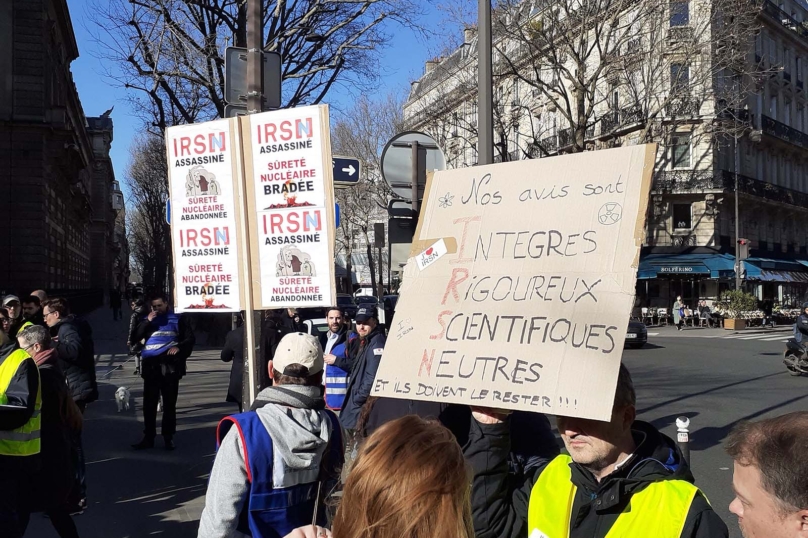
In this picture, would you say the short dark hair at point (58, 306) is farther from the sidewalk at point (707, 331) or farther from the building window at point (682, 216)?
the building window at point (682, 216)

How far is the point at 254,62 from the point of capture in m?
5.84

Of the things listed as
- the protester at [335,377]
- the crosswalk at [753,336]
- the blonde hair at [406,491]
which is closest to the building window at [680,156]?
the crosswalk at [753,336]

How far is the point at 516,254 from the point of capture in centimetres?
255

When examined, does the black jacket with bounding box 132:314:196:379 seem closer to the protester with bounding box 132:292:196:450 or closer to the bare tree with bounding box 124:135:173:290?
the protester with bounding box 132:292:196:450

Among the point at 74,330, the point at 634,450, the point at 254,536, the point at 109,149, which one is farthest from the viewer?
the point at 109,149

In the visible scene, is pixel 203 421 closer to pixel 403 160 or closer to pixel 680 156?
pixel 403 160

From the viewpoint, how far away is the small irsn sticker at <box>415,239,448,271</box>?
2.74m

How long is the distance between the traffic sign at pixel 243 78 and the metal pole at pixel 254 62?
98 mm

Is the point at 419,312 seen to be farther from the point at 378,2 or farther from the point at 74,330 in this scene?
the point at 378,2

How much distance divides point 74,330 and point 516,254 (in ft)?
17.8

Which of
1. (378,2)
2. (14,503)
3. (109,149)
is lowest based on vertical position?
(14,503)

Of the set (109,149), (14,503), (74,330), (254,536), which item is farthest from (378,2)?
(109,149)

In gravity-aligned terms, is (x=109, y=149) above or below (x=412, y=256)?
above

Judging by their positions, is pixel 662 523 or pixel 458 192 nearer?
pixel 662 523
